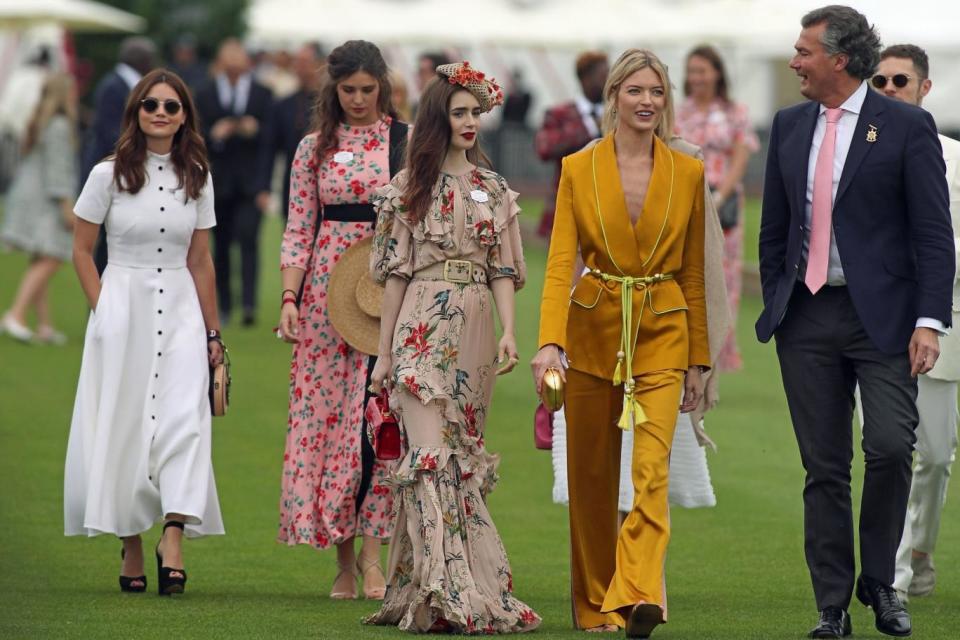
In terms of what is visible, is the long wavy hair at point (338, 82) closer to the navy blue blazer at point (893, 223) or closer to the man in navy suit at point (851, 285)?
the man in navy suit at point (851, 285)

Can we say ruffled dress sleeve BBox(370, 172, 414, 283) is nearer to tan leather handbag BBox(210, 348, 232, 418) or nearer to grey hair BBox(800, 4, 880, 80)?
tan leather handbag BBox(210, 348, 232, 418)

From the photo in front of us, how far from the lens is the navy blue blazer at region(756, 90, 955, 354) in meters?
7.89

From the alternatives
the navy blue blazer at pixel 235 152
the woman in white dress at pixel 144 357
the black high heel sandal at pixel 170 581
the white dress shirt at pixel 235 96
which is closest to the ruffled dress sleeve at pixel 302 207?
the woman in white dress at pixel 144 357

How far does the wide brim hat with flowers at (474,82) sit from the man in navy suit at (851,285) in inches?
43.2

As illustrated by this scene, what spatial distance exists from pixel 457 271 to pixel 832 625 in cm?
A: 192

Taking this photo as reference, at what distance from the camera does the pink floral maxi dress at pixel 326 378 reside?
948 cm

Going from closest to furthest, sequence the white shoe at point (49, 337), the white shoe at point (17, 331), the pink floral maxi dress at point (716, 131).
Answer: the pink floral maxi dress at point (716, 131) → the white shoe at point (49, 337) → the white shoe at point (17, 331)

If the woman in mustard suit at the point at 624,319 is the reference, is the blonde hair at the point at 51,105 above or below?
above

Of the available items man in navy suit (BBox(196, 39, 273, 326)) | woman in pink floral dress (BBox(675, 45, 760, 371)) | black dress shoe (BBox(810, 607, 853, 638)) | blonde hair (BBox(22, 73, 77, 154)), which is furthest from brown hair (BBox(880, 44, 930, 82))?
man in navy suit (BBox(196, 39, 273, 326))

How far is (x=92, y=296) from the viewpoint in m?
9.39

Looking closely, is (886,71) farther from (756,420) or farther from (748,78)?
(748,78)

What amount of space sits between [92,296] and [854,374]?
3.29 metres

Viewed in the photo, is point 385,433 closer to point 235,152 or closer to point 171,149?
point 171,149

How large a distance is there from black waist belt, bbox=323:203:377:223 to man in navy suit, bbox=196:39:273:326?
34.2ft
